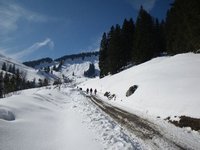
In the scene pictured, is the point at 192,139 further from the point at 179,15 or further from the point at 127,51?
the point at 127,51

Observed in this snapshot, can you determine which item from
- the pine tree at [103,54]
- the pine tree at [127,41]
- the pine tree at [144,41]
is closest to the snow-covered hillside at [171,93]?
the pine tree at [144,41]

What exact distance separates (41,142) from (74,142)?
1.41 m

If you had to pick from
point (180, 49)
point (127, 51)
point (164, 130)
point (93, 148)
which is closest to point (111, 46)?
point (127, 51)

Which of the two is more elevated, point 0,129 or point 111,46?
point 111,46

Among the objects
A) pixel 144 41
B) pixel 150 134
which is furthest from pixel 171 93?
pixel 144 41

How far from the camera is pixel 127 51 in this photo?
5575 centimetres

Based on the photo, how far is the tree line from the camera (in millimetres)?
29031

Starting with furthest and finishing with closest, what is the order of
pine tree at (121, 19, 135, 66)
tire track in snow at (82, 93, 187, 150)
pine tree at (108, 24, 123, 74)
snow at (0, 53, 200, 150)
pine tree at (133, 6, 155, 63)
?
pine tree at (121, 19, 135, 66), pine tree at (108, 24, 123, 74), pine tree at (133, 6, 155, 63), tire track in snow at (82, 93, 187, 150), snow at (0, 53, 200, 150)

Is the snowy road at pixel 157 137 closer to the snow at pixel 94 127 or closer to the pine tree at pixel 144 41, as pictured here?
the snow at pixel 94 127

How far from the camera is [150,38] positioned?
4753 cm

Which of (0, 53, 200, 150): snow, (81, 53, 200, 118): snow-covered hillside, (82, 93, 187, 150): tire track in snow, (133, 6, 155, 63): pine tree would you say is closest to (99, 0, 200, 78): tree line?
(133, 6, 155, 63): pine tree

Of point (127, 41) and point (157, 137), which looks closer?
point (157, 137)

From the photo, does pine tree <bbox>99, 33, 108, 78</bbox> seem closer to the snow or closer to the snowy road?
the snow

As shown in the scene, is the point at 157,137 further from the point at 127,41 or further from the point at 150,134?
the point at 127,41
